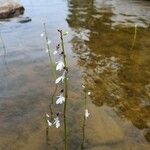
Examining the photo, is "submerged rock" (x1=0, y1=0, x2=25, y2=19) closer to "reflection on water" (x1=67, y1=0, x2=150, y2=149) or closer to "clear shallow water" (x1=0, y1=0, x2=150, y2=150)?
"clear shallow water" (x1=0, y1=0, x2=150, y2=150)

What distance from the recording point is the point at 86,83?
6.50 meters

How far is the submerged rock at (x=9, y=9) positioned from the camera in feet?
40.0

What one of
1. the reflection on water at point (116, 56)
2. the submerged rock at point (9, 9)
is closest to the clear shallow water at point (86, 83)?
the reflection on water at point (116, 56)

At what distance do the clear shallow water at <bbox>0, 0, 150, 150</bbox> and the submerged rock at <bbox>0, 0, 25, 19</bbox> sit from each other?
95 centimetres

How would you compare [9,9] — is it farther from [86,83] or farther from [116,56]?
[86,83]

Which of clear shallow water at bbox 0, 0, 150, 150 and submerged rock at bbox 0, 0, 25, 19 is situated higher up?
clear shallow water at bbox 0, 0, 150, 150

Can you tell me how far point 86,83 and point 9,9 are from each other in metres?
7.00

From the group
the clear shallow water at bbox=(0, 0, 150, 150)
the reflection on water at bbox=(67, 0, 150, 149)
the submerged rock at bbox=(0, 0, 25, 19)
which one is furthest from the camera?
the submerged rock at bbox=(0, 0, 25, 19)

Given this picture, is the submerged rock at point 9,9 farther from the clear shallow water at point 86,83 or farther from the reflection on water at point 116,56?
the reflection on water at point 116,56

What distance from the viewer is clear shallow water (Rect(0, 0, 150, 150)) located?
4848 millimetres

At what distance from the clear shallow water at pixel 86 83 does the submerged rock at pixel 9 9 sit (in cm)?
95

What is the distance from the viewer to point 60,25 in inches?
431

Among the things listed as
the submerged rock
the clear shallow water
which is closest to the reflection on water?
the clear shallow water

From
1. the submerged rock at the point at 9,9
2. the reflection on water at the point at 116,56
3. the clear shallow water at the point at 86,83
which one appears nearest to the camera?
the clear shallow water at the point at 86,83
